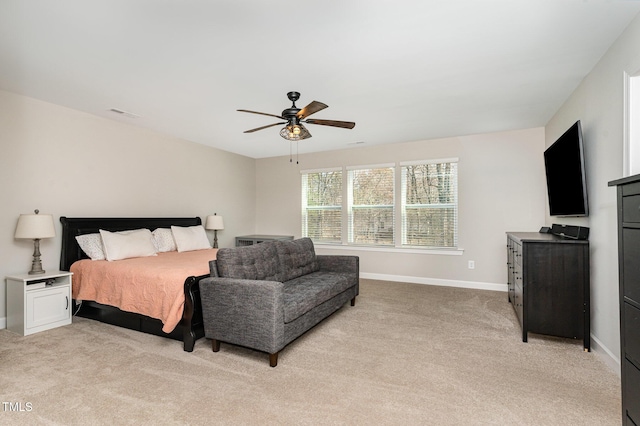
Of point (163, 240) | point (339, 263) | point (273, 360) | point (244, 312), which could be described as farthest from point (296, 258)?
point (163, 240)

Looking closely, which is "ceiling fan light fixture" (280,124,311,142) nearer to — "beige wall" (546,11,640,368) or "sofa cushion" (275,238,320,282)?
"sofa cushion" (275,238,320,282)

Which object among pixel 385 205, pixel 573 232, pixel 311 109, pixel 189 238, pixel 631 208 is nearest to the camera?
pixel 631 208

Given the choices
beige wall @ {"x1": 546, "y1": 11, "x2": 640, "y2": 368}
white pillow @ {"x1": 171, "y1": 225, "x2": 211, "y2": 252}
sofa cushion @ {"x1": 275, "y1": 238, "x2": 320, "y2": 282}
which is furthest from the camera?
white pillow @ {"x1": 171, "y1": 225, "x2": 211, "y2": 252}

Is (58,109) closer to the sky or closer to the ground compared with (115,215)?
closer to the sky

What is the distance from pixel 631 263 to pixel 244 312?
7.66 feet

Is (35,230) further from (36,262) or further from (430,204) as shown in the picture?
(430,204)

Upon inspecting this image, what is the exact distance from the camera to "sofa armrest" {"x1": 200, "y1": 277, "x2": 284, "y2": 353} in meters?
2.40

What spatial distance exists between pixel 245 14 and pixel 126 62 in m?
1.31

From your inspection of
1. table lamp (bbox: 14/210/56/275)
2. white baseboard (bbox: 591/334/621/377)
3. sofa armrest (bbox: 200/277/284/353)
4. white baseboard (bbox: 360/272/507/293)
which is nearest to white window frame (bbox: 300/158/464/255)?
white baseboard (bbox: 360/272/507/293)

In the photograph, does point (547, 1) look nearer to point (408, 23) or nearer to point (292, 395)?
point (408, 23)

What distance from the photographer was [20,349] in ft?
8.96

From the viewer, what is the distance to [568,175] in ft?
10.3

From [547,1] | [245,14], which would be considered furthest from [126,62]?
[547,1]

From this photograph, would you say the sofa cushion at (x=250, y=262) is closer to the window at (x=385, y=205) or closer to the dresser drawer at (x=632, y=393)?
the dresser drawer at (x=632, y=393)
